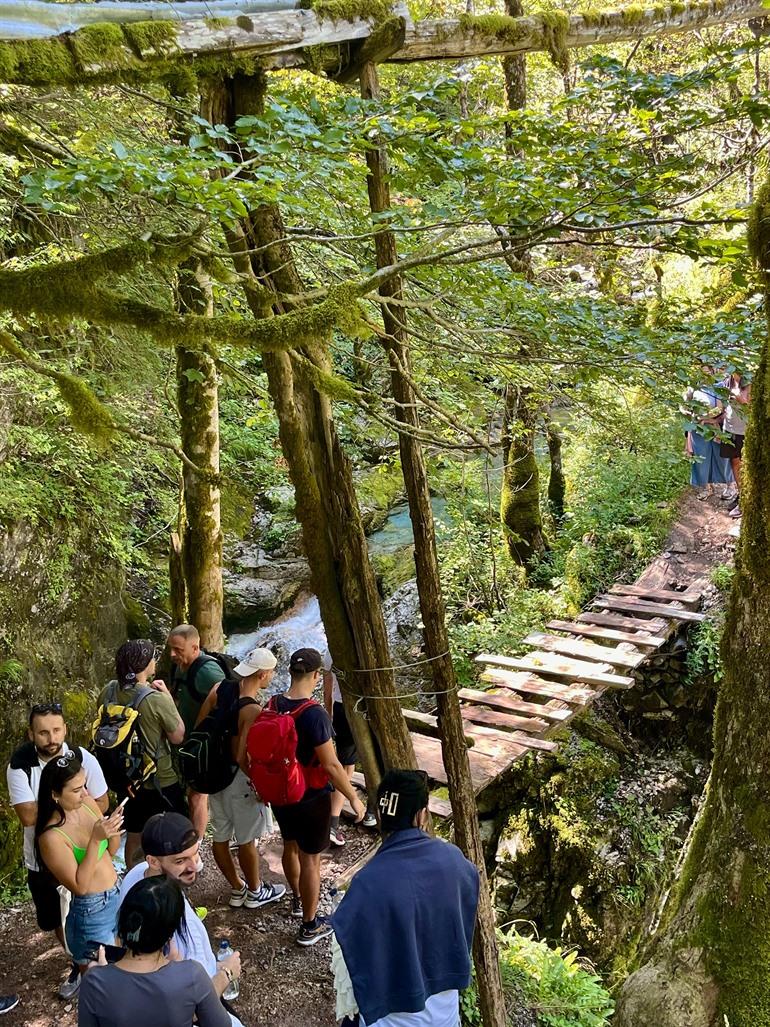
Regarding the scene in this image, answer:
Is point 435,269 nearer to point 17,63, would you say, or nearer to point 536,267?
point 17,63

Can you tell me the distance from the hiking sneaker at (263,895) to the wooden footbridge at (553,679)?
134cm

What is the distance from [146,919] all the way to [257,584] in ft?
28.4

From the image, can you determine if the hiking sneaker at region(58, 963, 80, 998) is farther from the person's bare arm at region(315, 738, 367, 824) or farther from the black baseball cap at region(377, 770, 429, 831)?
the black baseball cap at region(377, 770, 429, 831)

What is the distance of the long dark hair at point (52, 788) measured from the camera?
3.04m

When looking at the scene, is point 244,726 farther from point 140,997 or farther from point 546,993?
point 546,993

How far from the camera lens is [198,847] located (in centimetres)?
356

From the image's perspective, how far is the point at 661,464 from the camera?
11539mm

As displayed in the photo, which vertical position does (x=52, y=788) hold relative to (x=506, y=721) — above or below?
above

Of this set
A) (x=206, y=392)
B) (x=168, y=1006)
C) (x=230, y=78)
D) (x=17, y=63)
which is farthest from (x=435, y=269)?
(x=168, y=1006)

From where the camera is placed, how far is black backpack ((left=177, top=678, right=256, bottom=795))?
13.4 feet

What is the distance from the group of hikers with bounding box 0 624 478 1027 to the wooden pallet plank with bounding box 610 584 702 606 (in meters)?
5.19

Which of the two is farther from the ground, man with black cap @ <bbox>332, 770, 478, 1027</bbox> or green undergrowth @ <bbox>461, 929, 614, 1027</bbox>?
man with black cap @ <bbox>332, 770, 478, 1027</bbox>

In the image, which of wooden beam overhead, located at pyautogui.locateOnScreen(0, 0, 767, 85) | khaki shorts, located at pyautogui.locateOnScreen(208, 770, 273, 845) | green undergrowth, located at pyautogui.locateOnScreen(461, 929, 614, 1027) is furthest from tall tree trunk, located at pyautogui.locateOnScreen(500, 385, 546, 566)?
khaki shorts, located at pyautogui.locateOnScreen(208, 770, 273, 845)

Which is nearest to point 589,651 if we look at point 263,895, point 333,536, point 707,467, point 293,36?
point 707,467
